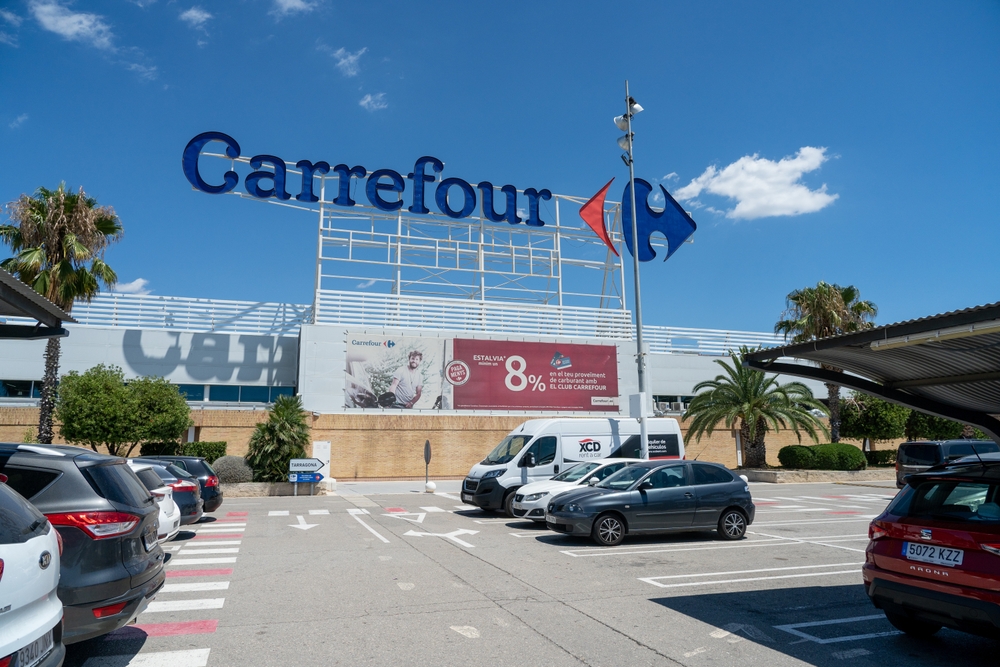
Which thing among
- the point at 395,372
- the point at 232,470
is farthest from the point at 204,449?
the point at 395,372

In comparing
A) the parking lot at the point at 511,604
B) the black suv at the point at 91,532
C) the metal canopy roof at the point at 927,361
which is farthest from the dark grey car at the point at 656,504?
the black suv at the point at 91,532

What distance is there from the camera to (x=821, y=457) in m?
31.6

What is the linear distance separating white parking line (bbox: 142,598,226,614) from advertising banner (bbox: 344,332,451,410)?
24426 millimetres

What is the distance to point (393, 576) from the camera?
9.25 meters

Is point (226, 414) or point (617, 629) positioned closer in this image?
point (617, 629)

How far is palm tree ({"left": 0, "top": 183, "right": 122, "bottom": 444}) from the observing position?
68.4ft

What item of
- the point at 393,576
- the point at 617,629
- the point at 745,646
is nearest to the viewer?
the point at 745,646

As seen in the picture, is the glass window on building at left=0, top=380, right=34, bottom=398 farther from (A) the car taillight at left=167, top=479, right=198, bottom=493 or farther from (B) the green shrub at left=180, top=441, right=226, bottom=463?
(A) the car taillight at left=167, top=479, right=198, bottom=493

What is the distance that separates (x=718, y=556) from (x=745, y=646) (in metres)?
5.13

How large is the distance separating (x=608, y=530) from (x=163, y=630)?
289 inches

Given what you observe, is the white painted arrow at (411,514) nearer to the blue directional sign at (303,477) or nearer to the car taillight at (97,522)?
the blue directional sign at (303,477)

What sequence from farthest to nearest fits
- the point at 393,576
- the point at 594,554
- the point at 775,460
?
the point at 775,460, the point at 594,554, the point at 393,576

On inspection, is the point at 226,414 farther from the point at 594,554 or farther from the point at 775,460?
the point at 775,460

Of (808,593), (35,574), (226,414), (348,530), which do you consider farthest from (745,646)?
(226,414)
